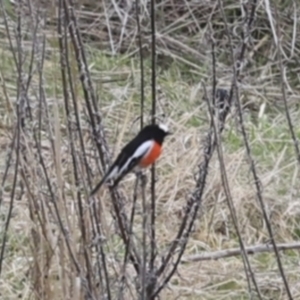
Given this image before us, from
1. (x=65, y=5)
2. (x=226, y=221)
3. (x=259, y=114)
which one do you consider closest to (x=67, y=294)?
(x=65, y=5)

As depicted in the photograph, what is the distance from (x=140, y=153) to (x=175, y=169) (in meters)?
1.84

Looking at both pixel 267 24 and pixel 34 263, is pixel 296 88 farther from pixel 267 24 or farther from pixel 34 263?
pixel 34 263

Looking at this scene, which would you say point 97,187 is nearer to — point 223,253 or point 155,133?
point 155,133

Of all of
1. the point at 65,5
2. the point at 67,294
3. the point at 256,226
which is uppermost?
the point at 65,5

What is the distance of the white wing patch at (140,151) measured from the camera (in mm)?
1964

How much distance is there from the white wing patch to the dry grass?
0.69ft

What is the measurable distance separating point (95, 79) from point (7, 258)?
148cm

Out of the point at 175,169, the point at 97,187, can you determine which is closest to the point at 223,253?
the point at 175,169

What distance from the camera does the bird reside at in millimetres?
1963

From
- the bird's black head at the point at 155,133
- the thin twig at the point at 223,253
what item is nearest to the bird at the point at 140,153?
the bird's black head at the point at 155,133

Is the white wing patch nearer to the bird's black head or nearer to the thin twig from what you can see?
the bird's black head

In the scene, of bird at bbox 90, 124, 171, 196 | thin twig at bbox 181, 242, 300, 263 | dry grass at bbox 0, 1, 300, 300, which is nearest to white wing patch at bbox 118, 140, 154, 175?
bird at bbox 90, 124, 171, 196

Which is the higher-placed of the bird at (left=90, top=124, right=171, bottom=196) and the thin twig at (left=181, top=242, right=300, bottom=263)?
the bird at (left=90, top=124, right=171, bottom=196)

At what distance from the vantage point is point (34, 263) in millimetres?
2332
